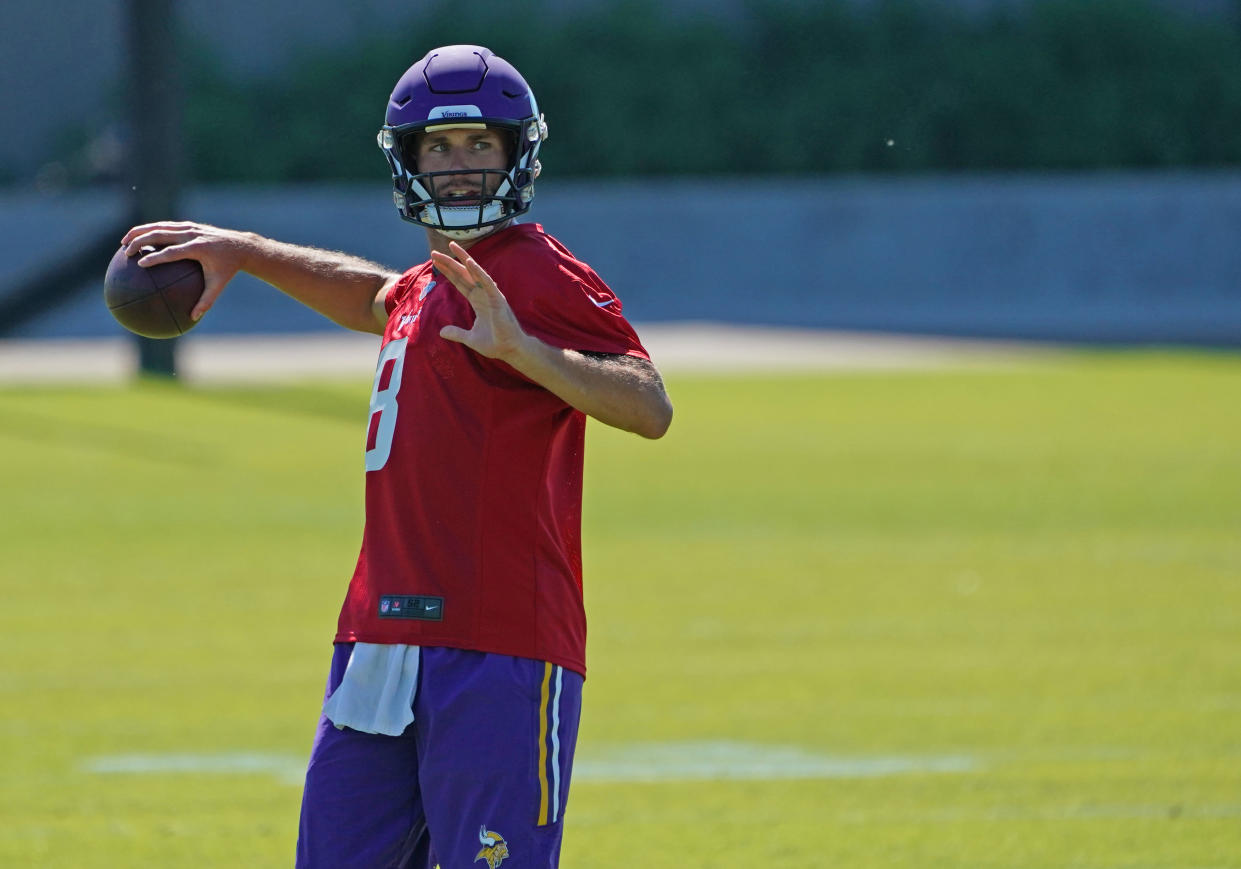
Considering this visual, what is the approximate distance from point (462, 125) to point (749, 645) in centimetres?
623

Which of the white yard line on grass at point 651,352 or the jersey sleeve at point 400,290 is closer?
the jersey sleeve at point 400,290

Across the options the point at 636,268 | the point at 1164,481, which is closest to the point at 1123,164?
the point at 636,268

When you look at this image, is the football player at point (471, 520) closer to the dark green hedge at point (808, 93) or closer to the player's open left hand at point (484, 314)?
the player's open left hand at point (484, 314)

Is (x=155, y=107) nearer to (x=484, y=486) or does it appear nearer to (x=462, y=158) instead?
(x=462, y=158)

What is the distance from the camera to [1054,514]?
48.2ft

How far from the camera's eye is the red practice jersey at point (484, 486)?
3.83 metres

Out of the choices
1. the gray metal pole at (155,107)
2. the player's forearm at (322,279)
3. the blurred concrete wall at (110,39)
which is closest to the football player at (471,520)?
the player's forearm at (322,279)

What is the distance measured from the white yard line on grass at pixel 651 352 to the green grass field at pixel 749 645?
7.31 meters

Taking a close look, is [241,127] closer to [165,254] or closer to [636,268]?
[636,268]

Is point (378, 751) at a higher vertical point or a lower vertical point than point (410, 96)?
lower

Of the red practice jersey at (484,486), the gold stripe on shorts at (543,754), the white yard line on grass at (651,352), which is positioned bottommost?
the white yard line on grass at (651,352)

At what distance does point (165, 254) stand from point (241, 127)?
3727cm

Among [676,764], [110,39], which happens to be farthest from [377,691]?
[110,39]

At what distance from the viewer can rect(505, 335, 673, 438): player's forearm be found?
369cm
